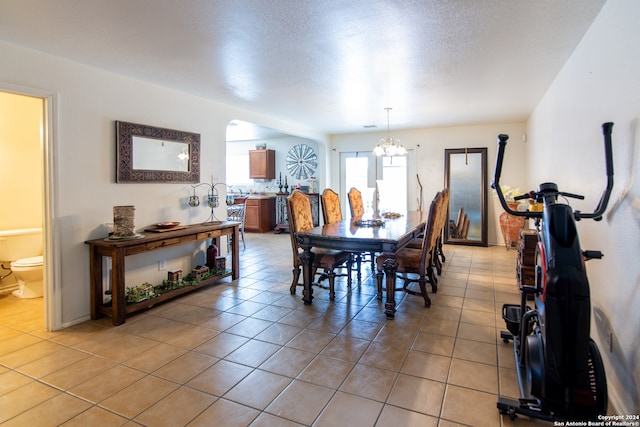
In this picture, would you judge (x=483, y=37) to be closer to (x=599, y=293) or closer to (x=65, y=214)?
(x=599, y=293)

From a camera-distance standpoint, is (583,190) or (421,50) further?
(421,50)

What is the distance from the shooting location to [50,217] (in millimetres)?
2955

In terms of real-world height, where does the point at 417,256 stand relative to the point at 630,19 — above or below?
below

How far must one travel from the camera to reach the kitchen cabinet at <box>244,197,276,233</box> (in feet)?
28.2

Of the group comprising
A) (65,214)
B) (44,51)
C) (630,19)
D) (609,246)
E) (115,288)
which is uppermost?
(44,51)

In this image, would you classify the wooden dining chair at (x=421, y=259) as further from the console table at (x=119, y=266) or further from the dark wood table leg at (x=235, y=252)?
the console table at (x=119, y=266)

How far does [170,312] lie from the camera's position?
134 inches

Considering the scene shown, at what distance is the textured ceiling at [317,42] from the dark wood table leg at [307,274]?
1812 mm

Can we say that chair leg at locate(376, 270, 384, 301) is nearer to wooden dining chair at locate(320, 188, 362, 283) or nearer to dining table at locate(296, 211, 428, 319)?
dining table at locate(296, 211, 428, 319)

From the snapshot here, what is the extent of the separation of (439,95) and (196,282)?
12.2 ft

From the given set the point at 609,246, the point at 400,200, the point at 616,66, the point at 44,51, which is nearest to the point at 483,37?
the point at 616,66

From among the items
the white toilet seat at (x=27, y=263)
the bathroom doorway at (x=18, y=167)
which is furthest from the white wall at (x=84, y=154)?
the bathroom doorway at (x=18, y=167)

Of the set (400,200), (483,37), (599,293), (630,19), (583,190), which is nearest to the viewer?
(630,19)

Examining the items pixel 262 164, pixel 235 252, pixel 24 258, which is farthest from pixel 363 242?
pixel 262 164
